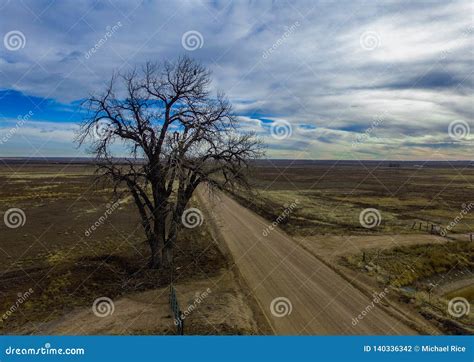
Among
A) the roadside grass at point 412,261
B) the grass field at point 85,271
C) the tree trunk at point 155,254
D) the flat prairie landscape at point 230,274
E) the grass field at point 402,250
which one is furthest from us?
the roadside grass at point 412,261

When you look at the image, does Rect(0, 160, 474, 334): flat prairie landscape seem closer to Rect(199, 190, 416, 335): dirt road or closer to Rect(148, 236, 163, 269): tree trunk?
Rect(199, 190, 416, 335): dirt road

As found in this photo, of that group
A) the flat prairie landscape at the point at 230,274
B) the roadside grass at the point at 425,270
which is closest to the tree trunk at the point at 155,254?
the flat prairie landscape at the point at 230,274

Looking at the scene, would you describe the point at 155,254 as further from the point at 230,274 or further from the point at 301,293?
the point at 301,293

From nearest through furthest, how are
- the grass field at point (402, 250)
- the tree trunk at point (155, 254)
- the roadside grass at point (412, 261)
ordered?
the grass field at point (402, 250)
the tree trunk at point (155, 254)
the roadside grass at point (412, 261)

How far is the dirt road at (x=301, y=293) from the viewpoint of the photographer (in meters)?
14.6

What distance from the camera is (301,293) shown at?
17.9 meters

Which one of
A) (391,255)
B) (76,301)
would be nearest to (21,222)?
(76,301)

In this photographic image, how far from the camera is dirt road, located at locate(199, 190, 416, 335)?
14.6 meters

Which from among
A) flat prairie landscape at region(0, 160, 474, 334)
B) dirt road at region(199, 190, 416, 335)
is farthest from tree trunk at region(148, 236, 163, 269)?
dirt road at region(199, 190, 416, 335)

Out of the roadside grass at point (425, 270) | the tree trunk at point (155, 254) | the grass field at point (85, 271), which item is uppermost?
the roadside grass at point (425, 270)

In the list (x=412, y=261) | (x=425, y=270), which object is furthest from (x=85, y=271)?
(x=425, y=270)

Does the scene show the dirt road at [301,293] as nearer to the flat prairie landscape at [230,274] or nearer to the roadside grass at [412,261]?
the flat prairie landscape at [230,274]

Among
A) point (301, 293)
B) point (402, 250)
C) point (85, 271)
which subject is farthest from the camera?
point (402, 250)

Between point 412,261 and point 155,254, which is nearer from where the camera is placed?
point 155,254
